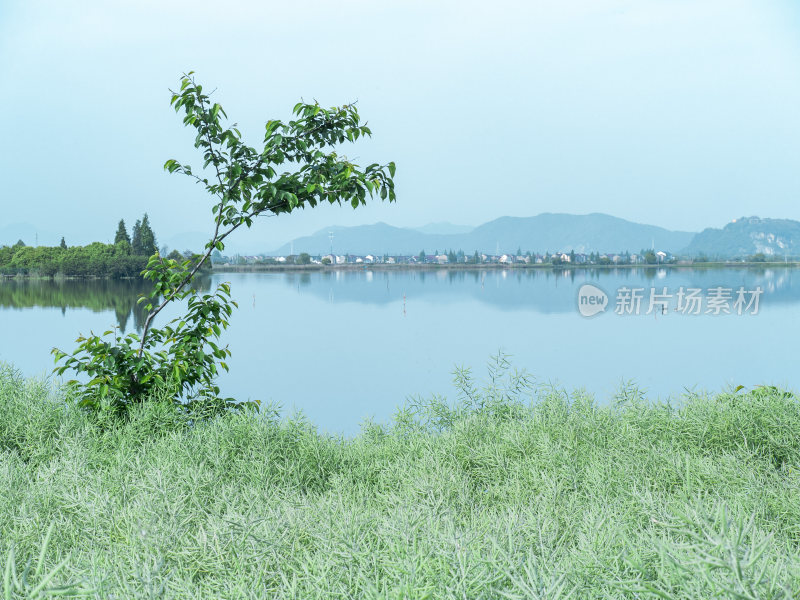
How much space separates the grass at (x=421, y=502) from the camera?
3.28 feet

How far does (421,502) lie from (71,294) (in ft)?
41.2

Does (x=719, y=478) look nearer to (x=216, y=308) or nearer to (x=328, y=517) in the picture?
(x=328, y=517)

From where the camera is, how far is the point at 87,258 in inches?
A: 579

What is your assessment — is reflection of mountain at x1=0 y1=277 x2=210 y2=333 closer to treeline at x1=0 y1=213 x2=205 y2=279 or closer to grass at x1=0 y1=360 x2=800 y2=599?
treeline at x1=0 y1=213 x2=205 y2=279

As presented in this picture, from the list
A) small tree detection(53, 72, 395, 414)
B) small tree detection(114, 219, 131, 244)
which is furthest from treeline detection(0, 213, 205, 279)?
small tree detection(53, 72, 395, 414)

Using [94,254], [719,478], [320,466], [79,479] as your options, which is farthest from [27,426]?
[94,254]

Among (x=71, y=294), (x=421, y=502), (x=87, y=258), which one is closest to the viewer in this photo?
(x=421, y=502)

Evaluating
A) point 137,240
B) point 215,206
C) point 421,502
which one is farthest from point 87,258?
point 421,502

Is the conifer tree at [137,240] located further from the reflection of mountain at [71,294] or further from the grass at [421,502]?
the grass at [421,502]

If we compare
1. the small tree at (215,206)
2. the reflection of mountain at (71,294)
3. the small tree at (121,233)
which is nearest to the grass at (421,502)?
the small tree at (215,206)

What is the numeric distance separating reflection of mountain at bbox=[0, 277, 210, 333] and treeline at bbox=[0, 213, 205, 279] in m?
0.25

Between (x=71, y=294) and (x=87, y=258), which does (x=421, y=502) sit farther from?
(x=87, y=258)

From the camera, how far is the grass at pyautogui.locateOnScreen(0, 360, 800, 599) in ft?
3.28

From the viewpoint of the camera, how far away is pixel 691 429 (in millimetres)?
2764
